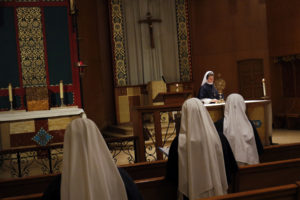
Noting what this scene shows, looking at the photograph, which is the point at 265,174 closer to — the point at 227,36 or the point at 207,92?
the point at 207,92

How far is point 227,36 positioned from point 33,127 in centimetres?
757

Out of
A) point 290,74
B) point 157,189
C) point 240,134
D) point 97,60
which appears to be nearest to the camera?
point 157,189

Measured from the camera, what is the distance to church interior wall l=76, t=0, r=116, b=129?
9523 mm

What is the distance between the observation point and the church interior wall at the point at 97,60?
9523mm

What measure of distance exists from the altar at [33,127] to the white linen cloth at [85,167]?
453 cm

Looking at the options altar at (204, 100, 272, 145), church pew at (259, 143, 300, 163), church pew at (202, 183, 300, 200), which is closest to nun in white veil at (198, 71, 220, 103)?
altar at (204, 100, 272, 145)

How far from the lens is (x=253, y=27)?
1078 cm

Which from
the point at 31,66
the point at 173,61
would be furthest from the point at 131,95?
the point at 31,66

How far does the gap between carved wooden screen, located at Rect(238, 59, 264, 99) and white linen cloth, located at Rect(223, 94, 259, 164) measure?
690 centimetres

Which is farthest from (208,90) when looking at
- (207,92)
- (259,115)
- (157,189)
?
(157,189)

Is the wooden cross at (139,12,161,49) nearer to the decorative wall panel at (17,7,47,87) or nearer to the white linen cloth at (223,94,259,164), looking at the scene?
the decorative wall panel at (17,7,47,87)

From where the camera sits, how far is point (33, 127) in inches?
256

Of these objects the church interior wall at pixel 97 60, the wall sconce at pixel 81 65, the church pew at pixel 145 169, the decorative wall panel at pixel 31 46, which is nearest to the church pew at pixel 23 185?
the church pew at pixel 145 169

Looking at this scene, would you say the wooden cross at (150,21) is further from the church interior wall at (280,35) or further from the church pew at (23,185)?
the church pew at (23,185)
